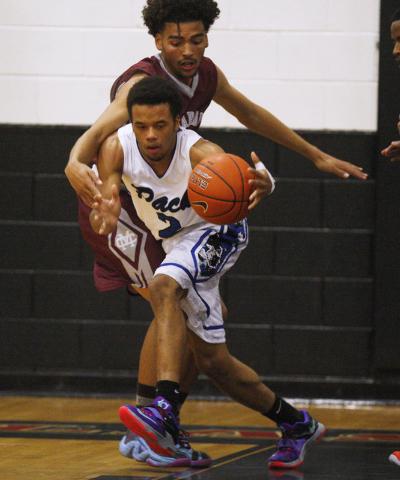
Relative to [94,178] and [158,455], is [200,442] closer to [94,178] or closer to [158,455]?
[158,455]

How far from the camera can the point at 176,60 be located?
10.1ft

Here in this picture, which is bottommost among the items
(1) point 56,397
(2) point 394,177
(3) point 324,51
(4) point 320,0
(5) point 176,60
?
(1) point 56,397

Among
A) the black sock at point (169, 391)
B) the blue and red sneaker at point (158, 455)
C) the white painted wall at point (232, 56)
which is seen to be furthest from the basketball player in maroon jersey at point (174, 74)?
the white painted wall at point (232, 56)

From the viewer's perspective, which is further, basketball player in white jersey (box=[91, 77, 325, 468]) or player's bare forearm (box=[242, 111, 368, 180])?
player's bare forearm (box=[242, 111, 368, 180])

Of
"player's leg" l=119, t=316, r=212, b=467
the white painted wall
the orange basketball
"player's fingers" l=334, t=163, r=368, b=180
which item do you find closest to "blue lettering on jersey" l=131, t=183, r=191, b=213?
the orange basketball

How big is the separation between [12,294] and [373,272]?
2.38 metres

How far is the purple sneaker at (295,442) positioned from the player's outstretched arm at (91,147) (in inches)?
45.2

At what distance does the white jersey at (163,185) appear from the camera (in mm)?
2891

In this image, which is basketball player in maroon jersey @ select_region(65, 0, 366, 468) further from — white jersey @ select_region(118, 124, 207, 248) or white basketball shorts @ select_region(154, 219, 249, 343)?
white basketball shorts @ select_region(154, 219, 249, 343)

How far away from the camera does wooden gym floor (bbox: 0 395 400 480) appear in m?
2.67

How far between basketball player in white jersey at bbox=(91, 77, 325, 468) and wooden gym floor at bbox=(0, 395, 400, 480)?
0.15 m

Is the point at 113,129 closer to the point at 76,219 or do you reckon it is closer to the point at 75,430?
the point at 75,430

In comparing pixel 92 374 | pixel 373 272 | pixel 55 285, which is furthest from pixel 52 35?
pixel 373 272

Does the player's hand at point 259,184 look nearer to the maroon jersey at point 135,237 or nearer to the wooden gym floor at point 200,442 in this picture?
the maroon jersey at point 135,237
